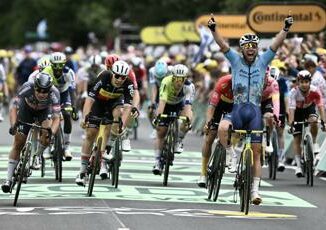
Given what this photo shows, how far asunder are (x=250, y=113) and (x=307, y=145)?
14.6 feet

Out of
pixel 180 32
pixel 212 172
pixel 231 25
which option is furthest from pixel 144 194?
pixel 180 32

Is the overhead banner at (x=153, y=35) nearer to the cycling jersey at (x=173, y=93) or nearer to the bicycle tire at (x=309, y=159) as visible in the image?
the cycling jersey at (x=173, y=93)

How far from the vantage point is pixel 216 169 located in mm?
17359

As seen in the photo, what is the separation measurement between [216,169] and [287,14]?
48.6 feet

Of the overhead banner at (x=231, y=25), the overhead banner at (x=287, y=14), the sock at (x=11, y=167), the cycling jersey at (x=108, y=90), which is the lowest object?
the sock at (x=11, y=167)

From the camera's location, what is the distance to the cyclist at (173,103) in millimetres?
20250

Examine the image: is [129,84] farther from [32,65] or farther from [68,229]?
[32,65]

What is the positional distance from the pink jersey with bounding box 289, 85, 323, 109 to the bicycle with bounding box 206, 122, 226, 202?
364 cm

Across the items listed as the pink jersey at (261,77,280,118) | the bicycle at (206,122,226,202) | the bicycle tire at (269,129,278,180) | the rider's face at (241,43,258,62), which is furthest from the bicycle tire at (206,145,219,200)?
the bicycle tire at (269,129,278,180)

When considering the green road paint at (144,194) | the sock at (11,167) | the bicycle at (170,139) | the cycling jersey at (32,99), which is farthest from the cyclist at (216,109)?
the sock at (11,167)

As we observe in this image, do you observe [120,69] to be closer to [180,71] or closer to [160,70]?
[180,71]

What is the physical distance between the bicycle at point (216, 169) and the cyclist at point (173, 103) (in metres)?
2.54

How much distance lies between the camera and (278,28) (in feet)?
105

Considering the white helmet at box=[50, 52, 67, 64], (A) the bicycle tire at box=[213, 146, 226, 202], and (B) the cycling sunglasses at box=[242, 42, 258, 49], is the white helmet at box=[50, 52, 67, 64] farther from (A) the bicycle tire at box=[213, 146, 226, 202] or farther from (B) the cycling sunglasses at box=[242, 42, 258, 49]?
(B) the cycling sunglasses at box=[242, 42, 258, 49]
